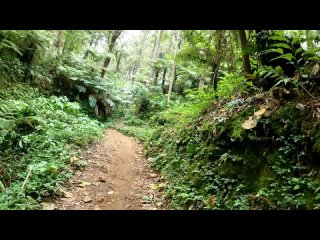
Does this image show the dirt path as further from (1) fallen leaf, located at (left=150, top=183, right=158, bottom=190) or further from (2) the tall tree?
(2) the tall tree

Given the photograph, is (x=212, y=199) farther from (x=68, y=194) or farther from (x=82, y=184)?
(x=82, y=184)

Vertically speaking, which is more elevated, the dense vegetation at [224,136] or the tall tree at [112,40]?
the tall tree at [112,40]

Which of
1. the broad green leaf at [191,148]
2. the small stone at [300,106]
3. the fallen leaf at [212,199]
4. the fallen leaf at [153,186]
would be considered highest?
the small stone at [300,106]

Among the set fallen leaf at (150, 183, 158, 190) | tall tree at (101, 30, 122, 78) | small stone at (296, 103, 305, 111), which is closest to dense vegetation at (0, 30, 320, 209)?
small stone at (296, 103, 305, 111)

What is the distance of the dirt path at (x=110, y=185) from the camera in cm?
558

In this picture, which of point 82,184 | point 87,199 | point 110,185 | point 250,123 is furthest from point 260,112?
point 82,184

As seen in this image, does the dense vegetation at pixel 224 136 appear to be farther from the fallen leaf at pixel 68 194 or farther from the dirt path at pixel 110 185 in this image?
the dirt path at pixel 110 185

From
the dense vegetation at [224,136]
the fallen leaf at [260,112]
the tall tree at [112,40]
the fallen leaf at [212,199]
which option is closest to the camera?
the dense vegetation at [224,136]

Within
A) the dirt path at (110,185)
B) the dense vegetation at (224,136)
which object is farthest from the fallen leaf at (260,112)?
the dirt path at (110,185)

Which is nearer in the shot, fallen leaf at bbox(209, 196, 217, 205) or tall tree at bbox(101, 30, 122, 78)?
fallen leaf at bbox(209, 196, 217, 205)

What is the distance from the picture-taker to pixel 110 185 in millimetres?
6676

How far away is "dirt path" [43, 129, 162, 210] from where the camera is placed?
18.3 feet
